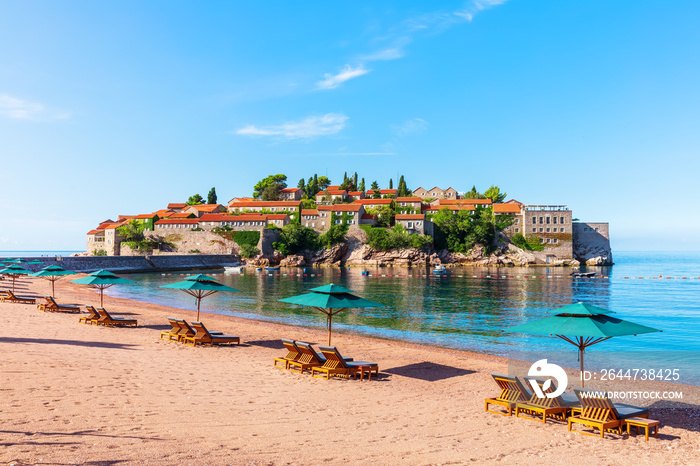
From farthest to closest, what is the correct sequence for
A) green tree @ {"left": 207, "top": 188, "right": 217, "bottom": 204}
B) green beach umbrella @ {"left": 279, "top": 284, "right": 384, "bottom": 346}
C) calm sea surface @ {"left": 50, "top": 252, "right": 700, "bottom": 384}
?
green tree @ {"left": 207, "top": 188, "right": 217, "bottom": 204} < calm sea surface @ {"left": 50, "top": 252, "right": 700, "bottom": 384} < green beach umbrella @ {"left": 279, "top": 284, "right": 384, "bottom": 346}

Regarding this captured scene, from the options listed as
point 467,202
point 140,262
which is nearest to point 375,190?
point 467,202

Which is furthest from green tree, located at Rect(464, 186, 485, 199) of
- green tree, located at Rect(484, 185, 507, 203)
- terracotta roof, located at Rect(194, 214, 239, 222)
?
terracotta roof, located at Rect(194, 214, 239, 222)

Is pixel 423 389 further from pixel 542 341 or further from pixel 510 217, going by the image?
pixel 510 217

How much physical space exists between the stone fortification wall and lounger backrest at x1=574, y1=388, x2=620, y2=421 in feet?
194

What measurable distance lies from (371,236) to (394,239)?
15.3ft

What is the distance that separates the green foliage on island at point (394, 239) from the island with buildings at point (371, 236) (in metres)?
0.19

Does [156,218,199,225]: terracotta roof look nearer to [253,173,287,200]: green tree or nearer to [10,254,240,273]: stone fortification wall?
[10,254,240,273]: stone fortification wall

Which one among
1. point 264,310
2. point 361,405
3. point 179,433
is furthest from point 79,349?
point 264,310

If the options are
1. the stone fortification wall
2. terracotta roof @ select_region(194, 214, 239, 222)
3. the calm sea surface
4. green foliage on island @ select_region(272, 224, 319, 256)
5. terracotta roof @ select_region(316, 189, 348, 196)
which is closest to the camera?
the calm sea surface

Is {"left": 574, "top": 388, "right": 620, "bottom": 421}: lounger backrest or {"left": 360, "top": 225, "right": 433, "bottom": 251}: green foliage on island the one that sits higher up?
{"left": 360, "top": 225, "right": 433, "bottom": 251}: green foliage on island

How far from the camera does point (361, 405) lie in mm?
8539

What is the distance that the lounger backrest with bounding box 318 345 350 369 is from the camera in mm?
10875

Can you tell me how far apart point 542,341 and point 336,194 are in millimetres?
91375

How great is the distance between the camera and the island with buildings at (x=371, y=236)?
84.9 metres
